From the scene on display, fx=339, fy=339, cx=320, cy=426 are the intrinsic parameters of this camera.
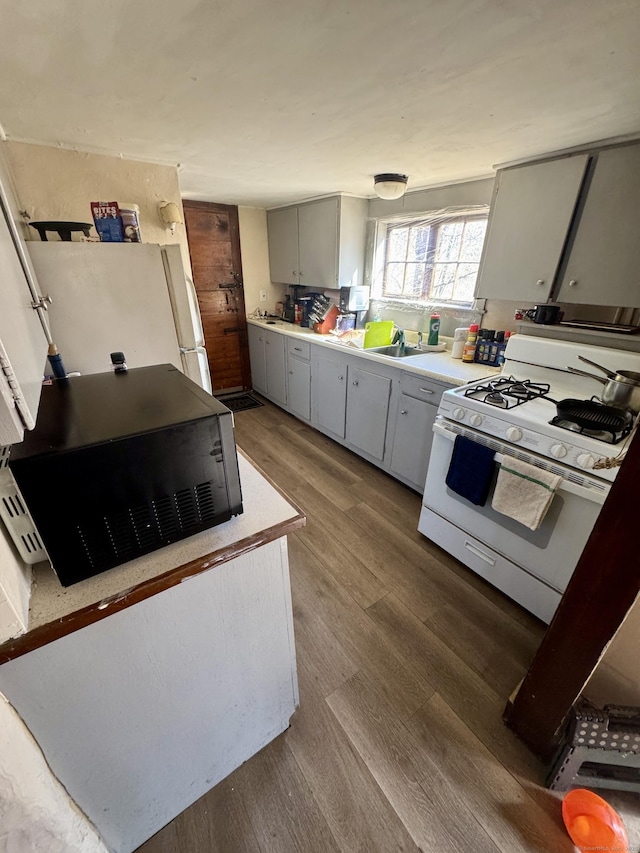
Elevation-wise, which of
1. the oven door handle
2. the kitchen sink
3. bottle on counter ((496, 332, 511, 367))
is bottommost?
the oven door handle

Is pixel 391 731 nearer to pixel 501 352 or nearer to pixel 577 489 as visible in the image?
A: pixel 577 489

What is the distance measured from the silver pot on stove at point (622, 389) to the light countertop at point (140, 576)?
4.87 ft

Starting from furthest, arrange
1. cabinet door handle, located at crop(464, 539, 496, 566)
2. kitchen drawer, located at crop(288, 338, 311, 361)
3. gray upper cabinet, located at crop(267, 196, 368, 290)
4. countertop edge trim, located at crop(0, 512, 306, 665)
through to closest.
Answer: kitchen drawer, located at crop(288, 338, 311, 361) → gray upper cabinet, located at crop(267, 196, 368, 290) → cabinet door handle, located at crop(464, 539, 496, 566) → countertop edge trim, located at crop(0, 512, 306, 665)

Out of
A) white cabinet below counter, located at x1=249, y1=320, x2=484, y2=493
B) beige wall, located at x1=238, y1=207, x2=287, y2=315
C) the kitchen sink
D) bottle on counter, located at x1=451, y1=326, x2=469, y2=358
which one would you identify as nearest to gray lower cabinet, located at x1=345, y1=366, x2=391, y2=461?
white cabinet below counter, located at x1=249, y1=320, x2=484, y2=493

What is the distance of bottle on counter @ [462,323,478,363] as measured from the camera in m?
2.31

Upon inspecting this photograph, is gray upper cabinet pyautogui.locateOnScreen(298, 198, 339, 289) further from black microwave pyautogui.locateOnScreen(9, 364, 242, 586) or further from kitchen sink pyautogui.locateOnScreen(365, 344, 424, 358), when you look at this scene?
black microwave pyautogui.locateOnScreen(9, 364, 242, 586)

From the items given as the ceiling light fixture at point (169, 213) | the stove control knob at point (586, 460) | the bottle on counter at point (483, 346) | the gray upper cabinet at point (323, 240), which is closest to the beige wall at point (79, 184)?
the ceiling light fixture at point (169, 213)

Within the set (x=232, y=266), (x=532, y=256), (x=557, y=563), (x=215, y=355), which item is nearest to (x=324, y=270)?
(x=232, y=266)

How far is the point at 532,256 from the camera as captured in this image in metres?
1.85

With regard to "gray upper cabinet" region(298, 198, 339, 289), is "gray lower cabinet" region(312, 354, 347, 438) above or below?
below

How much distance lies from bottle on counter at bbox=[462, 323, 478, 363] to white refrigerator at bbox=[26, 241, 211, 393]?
1755mm

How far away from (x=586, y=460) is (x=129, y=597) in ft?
5.00

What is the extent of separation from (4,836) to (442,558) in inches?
72.5

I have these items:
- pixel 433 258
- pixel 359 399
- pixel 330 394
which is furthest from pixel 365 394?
pixel 433 258
